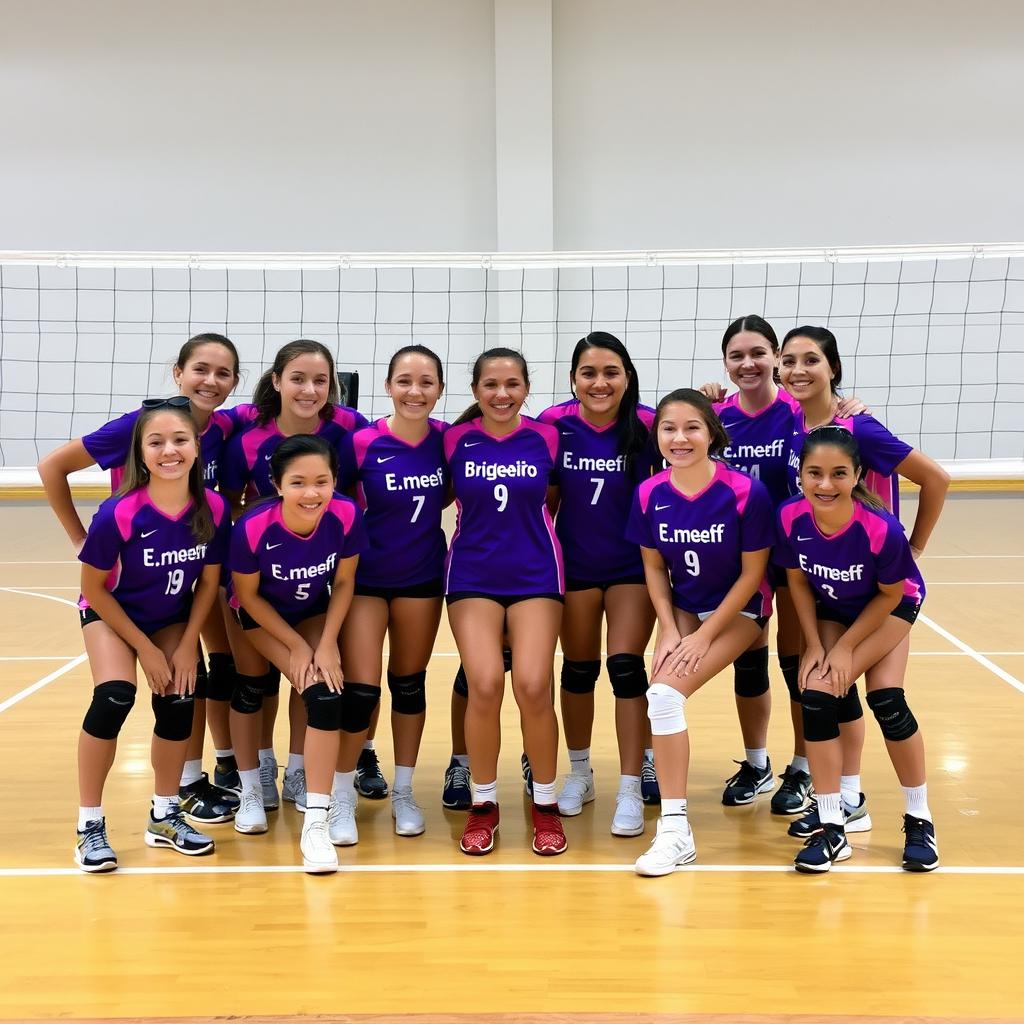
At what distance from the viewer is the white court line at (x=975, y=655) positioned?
4.90m

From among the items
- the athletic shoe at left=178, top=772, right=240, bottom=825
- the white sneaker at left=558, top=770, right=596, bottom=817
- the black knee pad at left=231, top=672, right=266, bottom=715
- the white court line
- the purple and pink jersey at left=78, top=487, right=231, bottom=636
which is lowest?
the athletic shoe at left=178, top=772, right=240, bottom=825

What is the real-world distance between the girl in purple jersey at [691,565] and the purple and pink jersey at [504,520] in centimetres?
28

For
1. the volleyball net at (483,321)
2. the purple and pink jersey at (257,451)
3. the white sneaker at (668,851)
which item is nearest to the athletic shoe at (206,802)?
the purple and pink jersey at (257,451)

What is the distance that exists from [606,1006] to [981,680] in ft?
10.5

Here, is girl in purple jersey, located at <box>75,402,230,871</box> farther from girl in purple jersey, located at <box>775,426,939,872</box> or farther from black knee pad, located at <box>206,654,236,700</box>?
girl in purple jersey, located at <box>775,426,939,872</box>

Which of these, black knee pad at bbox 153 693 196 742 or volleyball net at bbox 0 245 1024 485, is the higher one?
volleyball net at bbox 0 245 1024 485

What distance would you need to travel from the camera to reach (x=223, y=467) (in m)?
3.59

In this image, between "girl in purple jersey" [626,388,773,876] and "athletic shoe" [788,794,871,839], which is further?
"athletic shoe" [788,794,871,839]

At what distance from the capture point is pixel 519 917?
2799 millimetres

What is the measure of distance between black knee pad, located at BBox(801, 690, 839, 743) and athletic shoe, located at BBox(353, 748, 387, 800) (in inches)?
56.5

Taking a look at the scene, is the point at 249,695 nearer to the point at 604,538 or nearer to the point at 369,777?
the point at 369,777

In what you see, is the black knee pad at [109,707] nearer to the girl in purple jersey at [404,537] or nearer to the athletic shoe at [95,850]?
the athletic shoe at [95,850]

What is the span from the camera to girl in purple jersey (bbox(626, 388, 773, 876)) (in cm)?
319

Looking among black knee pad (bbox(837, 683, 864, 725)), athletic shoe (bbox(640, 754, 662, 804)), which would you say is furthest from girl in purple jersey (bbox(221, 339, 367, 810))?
black knee pad (bbox(837, 683, 864, 725))
